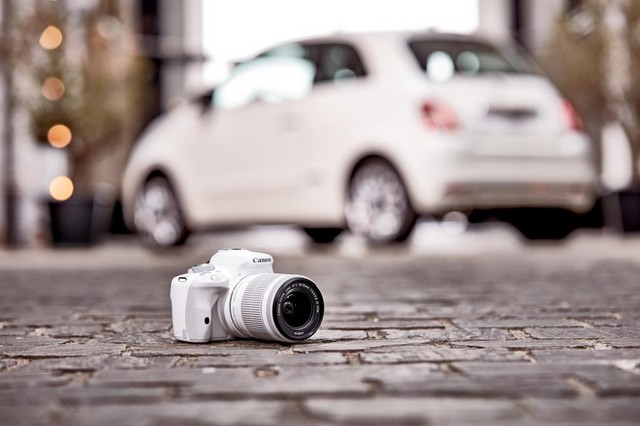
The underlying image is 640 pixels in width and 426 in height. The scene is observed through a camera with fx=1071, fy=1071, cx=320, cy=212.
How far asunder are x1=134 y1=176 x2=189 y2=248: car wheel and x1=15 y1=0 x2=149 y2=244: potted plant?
59cm

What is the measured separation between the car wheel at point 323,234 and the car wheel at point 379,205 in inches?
54.8

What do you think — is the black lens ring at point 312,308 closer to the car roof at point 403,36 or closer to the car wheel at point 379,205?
the car wheel at point 379,205

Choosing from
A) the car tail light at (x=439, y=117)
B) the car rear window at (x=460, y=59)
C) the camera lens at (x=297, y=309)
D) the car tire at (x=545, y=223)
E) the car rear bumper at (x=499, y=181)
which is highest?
the car rear window at (x=460, y=59)

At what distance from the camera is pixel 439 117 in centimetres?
708

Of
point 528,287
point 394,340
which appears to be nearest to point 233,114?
point 528,287

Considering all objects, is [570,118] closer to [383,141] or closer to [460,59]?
[460,59]

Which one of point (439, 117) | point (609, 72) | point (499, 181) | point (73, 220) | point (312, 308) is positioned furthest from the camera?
point (609, 72)

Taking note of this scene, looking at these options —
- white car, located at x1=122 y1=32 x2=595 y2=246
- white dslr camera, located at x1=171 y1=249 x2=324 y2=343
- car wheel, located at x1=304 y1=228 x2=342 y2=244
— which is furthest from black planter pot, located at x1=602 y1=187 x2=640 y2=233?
white dslr camera, located at x1=171 y1=249 x2=324 y2=343

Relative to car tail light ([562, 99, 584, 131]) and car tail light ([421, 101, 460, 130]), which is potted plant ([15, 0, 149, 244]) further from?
car tail light ([562, 99, 584, 131])

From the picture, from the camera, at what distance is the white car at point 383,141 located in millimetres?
7121

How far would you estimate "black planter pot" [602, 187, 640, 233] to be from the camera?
30.2ft

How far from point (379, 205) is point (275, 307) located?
4658 mm

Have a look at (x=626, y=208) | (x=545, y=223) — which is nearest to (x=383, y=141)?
(x=545, y=223)

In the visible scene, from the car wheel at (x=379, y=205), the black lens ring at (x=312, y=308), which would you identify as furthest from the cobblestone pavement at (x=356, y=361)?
the car wheel at (x=379, y=205)
